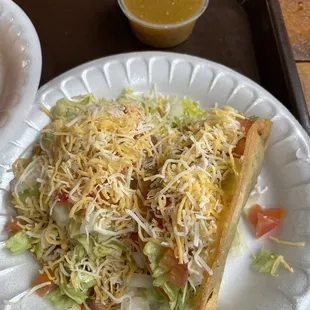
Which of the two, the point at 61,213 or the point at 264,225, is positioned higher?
the point at 61,213

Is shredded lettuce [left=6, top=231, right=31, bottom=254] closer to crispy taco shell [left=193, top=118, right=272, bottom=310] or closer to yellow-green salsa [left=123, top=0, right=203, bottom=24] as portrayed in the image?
crispy taco shell [left=193, top=118, right=272, bottom=310]

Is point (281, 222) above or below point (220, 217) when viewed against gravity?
below

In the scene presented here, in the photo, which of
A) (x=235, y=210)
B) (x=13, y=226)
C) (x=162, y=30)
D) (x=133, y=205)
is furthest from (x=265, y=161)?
(x=13, y=226)

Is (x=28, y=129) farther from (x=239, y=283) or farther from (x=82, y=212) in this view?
(x=239, y=283)

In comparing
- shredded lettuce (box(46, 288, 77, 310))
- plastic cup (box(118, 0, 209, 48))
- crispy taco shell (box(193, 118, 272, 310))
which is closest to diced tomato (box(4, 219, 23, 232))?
shredded lettuce (box(46, 288, 77, 310))

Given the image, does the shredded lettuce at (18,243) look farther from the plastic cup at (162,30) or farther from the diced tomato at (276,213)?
the plastic cup at (162,30)

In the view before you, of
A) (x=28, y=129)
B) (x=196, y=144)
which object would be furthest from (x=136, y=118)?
(x=28, y=129)

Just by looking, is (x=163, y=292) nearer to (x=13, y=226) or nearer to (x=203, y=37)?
(x=13, y=226)
